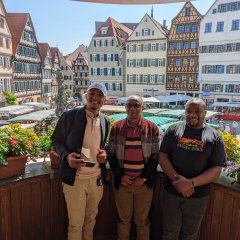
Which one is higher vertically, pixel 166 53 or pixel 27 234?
pixel 166 53

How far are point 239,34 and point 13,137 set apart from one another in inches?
622

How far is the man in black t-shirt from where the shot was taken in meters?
1.46

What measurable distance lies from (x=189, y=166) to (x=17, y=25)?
717 inches

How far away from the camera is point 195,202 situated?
1.50 metres

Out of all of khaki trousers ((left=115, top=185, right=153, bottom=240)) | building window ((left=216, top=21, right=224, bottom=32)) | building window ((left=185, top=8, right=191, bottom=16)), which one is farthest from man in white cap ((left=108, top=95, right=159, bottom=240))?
building window ((left=185, top=8, right=191, bottom=16))

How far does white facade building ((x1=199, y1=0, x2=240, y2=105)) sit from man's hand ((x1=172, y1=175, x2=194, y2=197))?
15.2 meters

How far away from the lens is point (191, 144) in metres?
1.47

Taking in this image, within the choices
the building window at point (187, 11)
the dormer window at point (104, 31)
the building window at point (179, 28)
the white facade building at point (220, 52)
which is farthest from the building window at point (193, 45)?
the dormer window at point (104, 31)

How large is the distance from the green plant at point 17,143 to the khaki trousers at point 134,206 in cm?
57

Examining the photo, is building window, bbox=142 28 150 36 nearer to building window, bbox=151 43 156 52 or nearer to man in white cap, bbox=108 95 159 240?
building window, bbox=151 43 156 52

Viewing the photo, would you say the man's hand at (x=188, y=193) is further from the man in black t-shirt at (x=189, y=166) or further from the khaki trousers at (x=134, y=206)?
the khaki trousers at (x=134, y=206)

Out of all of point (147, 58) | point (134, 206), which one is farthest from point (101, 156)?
point (147, 58)

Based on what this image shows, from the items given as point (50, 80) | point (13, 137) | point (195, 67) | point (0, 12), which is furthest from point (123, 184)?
point (50, 80)

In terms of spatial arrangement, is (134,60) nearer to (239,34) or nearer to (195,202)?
(239,34)
